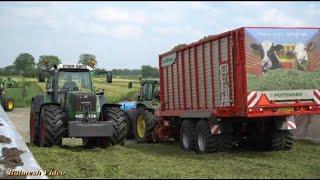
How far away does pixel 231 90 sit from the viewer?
12820 mm

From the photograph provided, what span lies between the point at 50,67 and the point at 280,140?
24.0 ft

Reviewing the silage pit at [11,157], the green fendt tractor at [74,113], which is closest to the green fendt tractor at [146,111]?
the green fendt tractor at [74,113]

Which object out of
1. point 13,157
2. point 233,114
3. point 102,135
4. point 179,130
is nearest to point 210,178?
point 233,114

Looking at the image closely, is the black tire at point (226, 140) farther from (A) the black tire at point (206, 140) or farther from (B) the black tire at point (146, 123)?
(B) the black tire at point (146, 123)

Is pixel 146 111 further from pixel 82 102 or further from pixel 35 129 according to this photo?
pixel 35 129

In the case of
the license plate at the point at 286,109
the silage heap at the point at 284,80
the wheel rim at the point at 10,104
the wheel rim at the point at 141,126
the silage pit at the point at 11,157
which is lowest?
the silage pit at the point at 11,157

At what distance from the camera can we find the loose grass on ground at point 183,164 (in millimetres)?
10133

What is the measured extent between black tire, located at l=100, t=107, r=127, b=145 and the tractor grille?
496mm

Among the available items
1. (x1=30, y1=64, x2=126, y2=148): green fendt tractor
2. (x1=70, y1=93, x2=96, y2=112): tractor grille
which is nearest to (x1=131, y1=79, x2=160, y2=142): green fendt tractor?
(x1=30, y1=64, x2=126, y2=148): green fendt tractor

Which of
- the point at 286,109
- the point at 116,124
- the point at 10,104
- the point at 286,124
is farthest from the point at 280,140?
the point at 10,104

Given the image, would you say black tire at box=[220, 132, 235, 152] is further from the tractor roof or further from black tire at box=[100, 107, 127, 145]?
the tractor roof

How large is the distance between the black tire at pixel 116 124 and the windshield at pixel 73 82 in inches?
46.0

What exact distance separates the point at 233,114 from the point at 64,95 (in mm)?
5422

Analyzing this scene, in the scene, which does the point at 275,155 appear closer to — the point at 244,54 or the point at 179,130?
the point at 244,54
